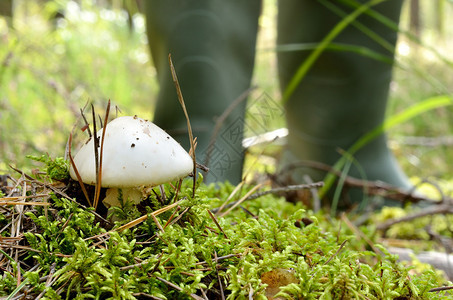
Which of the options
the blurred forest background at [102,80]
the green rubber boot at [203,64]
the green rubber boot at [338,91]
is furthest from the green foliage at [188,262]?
the blurred forest background at [102,80]

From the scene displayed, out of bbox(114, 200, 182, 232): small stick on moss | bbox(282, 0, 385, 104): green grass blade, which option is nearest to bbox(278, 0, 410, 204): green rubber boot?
bbox(282, 0, 385, 104): green grass blade

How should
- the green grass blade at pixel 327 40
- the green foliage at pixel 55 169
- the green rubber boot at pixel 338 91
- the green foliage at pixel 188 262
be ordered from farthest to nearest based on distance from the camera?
1. the green rubber boot at pixel 338 91
2. the green grass blade at pixel 327 40
3. the green foliage at pixel 55 169
4. the green foliage at pixel 188 262

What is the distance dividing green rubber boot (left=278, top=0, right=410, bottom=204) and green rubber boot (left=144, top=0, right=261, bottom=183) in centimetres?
64

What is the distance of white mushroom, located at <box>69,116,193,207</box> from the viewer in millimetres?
628

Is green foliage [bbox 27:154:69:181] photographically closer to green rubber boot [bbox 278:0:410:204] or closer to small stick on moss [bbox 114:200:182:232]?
small stick on moss [bbox 114:200:182:232]

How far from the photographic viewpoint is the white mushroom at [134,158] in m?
0.63

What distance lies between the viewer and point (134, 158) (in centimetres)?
64

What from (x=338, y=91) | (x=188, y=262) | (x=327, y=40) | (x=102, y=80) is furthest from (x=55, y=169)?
(x=102, y=80)

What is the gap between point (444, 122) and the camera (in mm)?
3580

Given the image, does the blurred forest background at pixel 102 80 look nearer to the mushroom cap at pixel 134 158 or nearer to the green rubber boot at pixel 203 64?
the green rubber boot at pixel 203 64

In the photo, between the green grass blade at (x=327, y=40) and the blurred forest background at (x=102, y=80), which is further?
the blurred forest background at (x=102, y=80)

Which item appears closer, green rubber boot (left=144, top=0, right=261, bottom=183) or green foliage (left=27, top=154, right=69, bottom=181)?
green foliage (left=27, top=154, right=69, bottom=181)

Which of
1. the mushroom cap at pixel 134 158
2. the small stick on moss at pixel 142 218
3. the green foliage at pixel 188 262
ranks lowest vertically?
the green foliage at pixel 188 262

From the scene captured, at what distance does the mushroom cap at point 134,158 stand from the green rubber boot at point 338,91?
1.52 meters
